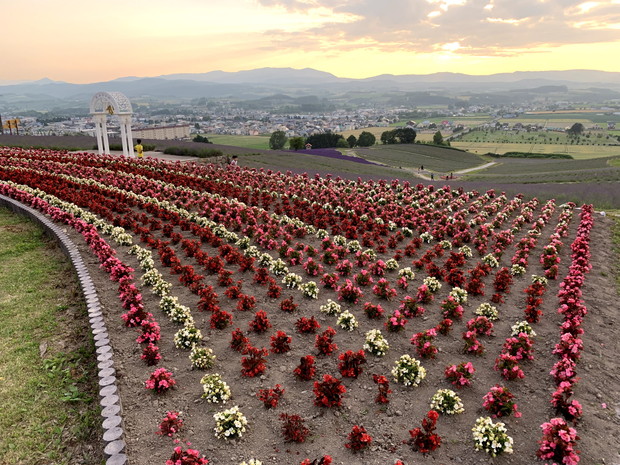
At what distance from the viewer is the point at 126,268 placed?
37.3ft

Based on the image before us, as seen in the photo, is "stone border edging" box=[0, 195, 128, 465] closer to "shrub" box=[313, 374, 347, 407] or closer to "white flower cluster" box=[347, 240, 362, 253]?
"shrub" box=[313, 374, 347, 407]

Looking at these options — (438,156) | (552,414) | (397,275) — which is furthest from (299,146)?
(552,414)

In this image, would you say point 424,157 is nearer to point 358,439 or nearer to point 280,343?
point 280,343

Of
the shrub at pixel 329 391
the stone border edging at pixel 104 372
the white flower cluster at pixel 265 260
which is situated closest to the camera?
the stone border edging at pixel 104 372

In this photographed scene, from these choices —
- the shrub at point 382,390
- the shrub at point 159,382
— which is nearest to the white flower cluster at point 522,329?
the shrub at point 382,390

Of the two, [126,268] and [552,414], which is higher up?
[126,268]

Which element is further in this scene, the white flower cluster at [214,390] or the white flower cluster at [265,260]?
the white flower cluster at [265,260]

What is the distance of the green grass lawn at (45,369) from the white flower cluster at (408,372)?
16.8ft

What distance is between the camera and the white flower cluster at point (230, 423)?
20.6ft

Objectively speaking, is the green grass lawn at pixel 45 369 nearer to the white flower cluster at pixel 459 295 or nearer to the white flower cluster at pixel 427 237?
the white flower cluster at pixel 459 295

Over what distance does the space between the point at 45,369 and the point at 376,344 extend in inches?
261

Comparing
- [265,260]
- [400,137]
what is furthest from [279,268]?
[400,137]

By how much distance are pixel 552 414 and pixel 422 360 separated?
2.37 metres

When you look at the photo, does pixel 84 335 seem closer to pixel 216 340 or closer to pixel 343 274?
pixel 216 340
